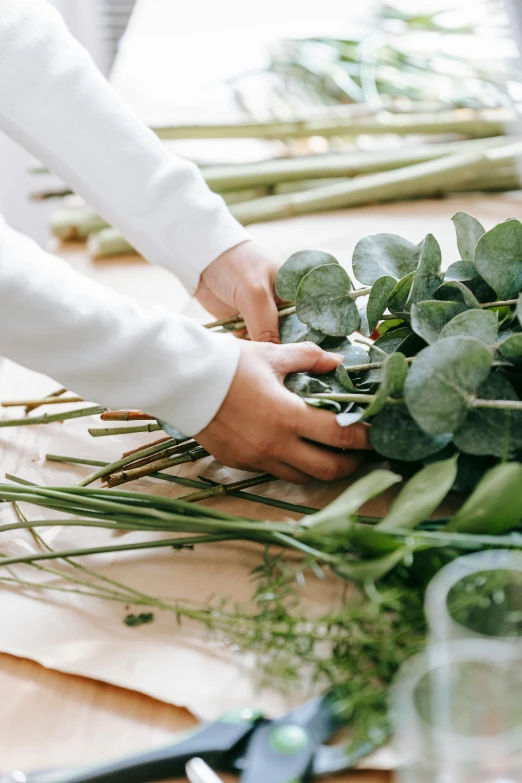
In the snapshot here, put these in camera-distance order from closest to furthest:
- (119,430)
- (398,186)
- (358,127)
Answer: (119,430)
(398,186)
(358,127)

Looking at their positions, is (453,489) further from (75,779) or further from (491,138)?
(491,138)

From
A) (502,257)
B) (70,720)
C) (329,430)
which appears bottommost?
(70,720)

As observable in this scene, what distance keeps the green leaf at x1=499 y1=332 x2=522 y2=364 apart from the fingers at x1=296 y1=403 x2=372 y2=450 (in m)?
0.12

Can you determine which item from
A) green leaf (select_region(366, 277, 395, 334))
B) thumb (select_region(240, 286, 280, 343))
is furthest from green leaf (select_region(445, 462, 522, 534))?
thumb (select_region(240, 286, 280, 343))

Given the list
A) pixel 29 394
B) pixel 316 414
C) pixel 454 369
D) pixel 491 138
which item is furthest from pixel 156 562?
pixel 491 138

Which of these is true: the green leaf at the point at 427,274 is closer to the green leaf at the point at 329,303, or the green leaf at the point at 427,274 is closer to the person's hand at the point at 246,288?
the green leaf at the point at 329,303

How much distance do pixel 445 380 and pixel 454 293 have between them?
0.15 metres

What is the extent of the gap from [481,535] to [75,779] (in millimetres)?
283

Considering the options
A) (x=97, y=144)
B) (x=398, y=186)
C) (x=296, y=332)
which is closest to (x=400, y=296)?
(x=296, y=332)

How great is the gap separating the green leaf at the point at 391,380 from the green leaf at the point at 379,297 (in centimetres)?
11

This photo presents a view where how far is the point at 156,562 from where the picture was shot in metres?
0.65

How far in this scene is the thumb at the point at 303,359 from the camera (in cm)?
67

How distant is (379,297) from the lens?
673 millimetres

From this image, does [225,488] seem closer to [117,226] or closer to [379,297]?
[379,297]
